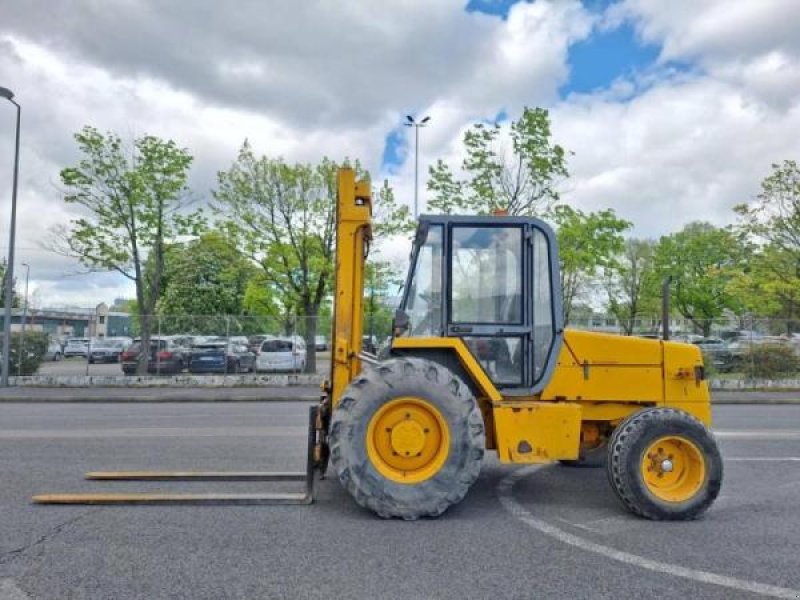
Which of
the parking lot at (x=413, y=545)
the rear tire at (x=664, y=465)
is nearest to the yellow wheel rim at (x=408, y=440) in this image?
the parking lot at (x=413, y=545)

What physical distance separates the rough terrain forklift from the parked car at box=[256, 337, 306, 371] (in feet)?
52.6

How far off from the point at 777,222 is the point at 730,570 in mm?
29699

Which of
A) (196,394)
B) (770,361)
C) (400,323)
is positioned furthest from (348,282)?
(770,361)

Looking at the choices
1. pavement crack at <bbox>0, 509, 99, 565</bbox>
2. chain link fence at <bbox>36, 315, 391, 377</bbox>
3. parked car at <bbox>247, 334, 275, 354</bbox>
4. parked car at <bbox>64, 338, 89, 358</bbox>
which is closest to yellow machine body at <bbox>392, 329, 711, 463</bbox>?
pavement crack at <bbox>0, 509, 99, 565</bbox>

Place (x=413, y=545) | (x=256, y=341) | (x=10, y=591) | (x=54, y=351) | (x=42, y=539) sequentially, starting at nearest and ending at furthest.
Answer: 1. (x=10, y=591)
2. (x=413, y=545)
3. (x=42, y=539)
4. (x=54, y=351)
5. (x=256, y=341)

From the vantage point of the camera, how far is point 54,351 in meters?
21.3

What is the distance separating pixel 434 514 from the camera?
16.1ft

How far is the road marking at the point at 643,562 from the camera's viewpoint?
12.0 feet

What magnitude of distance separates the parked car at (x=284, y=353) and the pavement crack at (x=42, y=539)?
16.5m

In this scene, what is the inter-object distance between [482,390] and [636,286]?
166 ft

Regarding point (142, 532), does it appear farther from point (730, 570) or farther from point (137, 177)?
point (137, 177)

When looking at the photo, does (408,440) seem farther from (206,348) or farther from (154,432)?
(206,348)

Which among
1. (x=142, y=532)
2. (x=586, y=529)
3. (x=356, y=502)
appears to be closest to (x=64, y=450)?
(x=142, y=532)

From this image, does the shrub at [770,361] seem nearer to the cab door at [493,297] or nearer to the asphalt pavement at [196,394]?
the asphalt pavement at [196,394]
